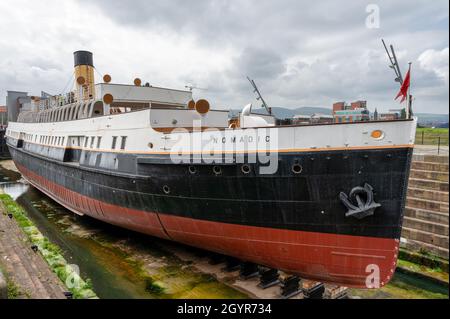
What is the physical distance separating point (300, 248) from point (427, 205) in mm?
9820

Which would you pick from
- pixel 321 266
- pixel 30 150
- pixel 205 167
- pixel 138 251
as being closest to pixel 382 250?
pixel 321 266

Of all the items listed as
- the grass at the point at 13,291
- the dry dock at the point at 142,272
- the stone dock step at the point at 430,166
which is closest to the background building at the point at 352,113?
the dry dock at the point at 142,272

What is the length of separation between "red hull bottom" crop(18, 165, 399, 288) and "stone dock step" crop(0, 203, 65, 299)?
3554 mm

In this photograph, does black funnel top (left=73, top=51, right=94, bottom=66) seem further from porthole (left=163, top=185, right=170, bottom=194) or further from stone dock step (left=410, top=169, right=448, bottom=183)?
stone dock step (left=410, top=169, right=448, bottom=183)

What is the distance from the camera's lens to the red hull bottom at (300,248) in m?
7.41

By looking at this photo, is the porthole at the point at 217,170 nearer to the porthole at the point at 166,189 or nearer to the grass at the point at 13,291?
the porthole at the point at 166,189

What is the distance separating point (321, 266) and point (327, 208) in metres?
1.76

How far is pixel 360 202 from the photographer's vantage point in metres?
7.07

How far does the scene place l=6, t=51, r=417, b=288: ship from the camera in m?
7.05

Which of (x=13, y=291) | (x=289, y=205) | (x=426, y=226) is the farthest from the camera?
(x=426, y=226)

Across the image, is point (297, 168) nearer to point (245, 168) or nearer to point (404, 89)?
point (245, 168)

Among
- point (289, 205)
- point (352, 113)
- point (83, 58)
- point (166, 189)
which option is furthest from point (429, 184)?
point (83, 58)

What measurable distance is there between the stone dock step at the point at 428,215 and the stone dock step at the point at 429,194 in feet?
3.60
